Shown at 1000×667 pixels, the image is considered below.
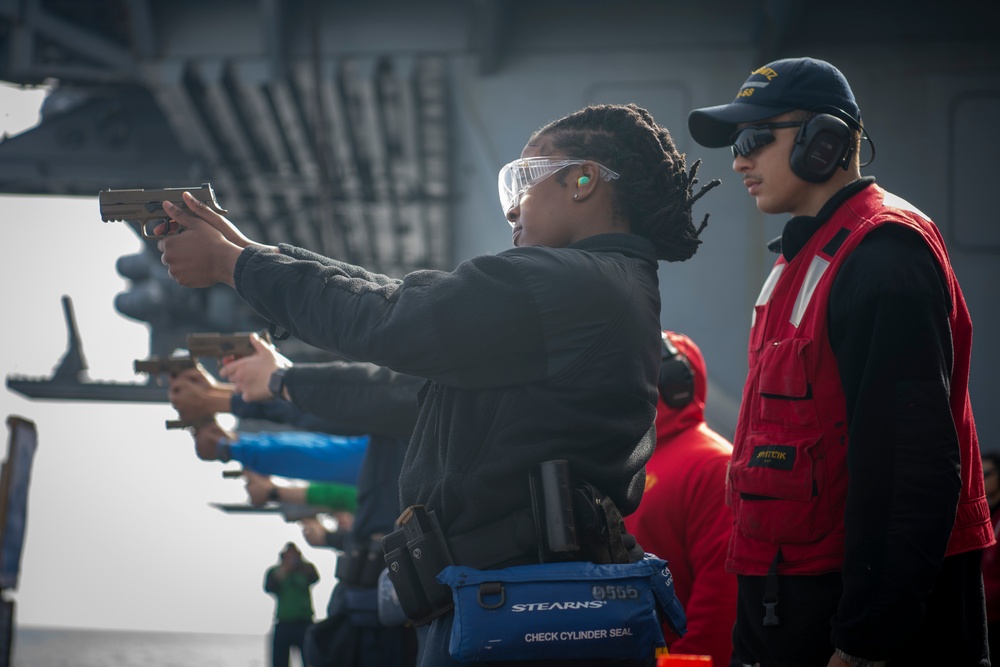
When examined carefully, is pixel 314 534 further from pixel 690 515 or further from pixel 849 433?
pixel 849 433

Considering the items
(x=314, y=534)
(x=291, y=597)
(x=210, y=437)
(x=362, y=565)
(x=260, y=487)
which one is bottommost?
(x=291, y=597)

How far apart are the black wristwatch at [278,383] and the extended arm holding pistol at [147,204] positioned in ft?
5.59

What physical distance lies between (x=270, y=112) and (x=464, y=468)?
23.7 ft

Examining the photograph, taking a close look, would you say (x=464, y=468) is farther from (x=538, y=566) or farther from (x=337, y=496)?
(x=337, y=496)

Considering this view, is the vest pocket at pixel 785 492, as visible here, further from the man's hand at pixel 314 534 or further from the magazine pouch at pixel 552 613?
the man's hand at pixel 314 534

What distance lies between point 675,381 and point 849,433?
1428mm

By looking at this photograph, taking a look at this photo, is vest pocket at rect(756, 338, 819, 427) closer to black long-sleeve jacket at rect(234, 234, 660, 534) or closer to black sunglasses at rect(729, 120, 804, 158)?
black long-sleeve jacket at rect(234, 234, 660, 534)

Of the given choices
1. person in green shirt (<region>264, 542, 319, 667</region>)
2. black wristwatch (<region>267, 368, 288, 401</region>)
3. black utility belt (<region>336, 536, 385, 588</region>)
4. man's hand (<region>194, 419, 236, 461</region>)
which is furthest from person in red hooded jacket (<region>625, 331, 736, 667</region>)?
person in green shirt (<region>264, 542, 319, 667</region>)

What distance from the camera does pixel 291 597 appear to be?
1291 centimetres

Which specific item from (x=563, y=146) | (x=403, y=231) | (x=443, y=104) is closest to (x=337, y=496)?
(x=443, y=104)

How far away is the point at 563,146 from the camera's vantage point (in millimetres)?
2543

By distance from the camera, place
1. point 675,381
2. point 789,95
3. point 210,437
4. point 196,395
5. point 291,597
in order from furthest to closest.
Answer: point 291,597 < point 210,437 < point 196,395 < point 675,381 < point 789,95

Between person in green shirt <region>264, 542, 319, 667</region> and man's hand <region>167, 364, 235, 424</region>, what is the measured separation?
7.01 meters

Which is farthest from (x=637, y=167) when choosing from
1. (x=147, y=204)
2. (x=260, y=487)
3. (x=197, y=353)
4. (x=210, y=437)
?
(x=260, y=487)
